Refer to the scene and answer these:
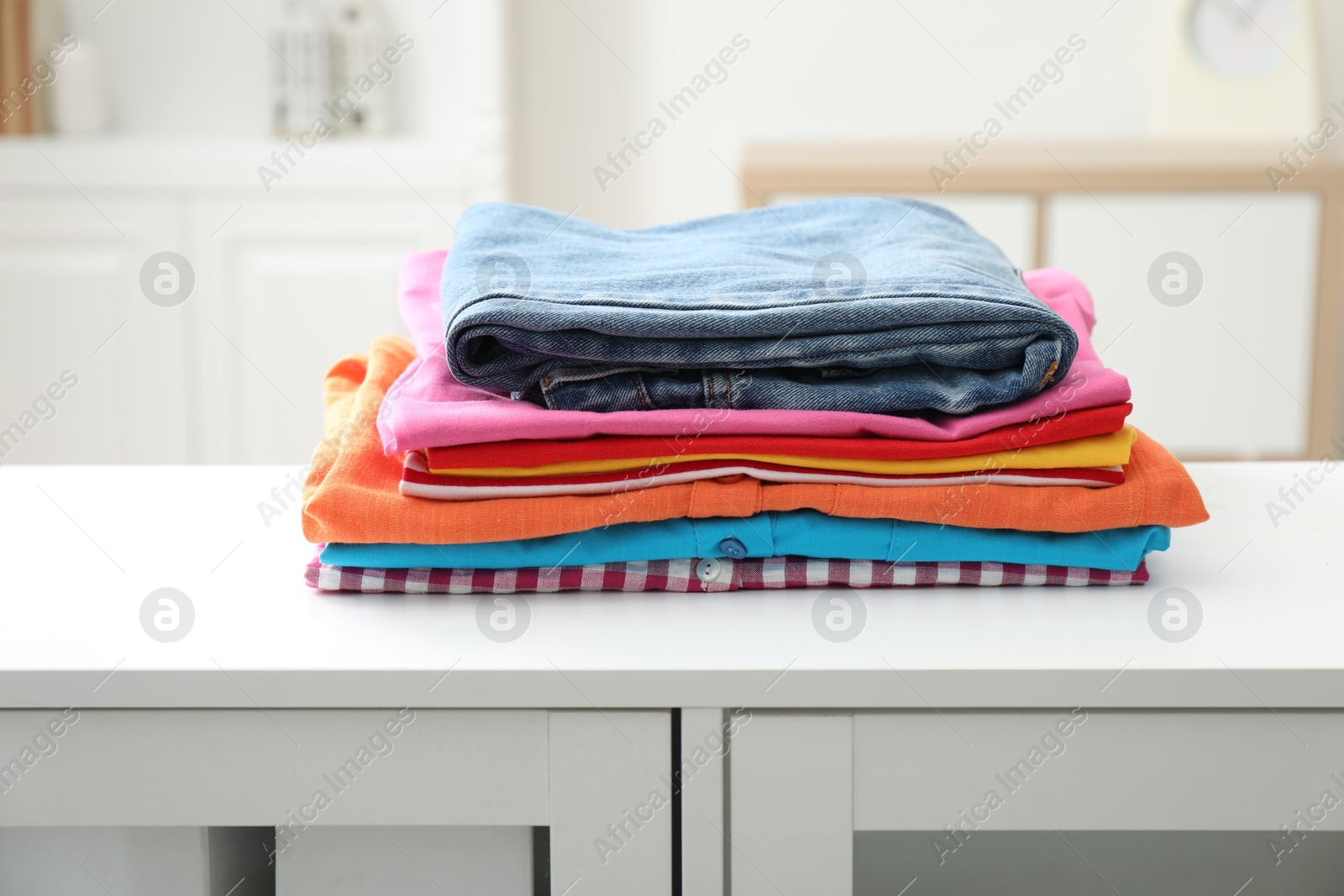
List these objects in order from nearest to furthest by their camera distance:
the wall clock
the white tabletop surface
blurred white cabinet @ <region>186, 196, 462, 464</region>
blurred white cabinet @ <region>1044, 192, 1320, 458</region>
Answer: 1. the white tabletop surface
2. blurred white cabinet @ <region>1044, 192, 1320, 458</region>
3. the wall clock
4. blurred white cabinet @ <region>186, 196, 462, 464</region>

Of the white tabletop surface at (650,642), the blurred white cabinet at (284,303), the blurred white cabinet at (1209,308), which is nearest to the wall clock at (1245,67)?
the blurred white cabinet at (1209,308)

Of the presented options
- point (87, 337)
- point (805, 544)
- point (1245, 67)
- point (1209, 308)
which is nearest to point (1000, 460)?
point (805, 544)

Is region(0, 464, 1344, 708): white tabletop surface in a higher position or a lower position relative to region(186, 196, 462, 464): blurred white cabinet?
lower

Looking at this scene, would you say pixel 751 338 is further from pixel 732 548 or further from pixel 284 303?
pixel 284 303

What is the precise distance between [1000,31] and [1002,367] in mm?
2065

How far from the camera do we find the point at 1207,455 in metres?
2.07

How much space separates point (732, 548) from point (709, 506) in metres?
0.03

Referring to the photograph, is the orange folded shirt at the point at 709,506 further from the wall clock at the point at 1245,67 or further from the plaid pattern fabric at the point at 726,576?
the wall clock at the point at 1245,67

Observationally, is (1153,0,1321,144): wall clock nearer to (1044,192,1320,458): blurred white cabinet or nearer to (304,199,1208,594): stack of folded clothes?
(1044,192,1320,458): blurred white cabinet

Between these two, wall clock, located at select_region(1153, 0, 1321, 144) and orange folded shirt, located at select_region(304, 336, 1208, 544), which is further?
Result: wall clock, located at select_region(1153, 0, 1321, 144)

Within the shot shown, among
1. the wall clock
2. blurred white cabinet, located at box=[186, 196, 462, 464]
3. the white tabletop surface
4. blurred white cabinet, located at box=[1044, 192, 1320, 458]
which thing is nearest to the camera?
the white tabletop surface

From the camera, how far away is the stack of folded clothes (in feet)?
1.99

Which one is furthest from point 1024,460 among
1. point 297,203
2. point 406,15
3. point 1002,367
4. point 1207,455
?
point 406,15

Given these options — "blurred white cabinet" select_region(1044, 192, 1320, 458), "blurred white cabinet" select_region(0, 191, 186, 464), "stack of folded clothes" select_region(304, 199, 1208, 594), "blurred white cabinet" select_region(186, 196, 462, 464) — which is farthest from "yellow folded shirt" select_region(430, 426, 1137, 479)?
"blurred white cabinet" select_region(0, 191, 186, 464)
